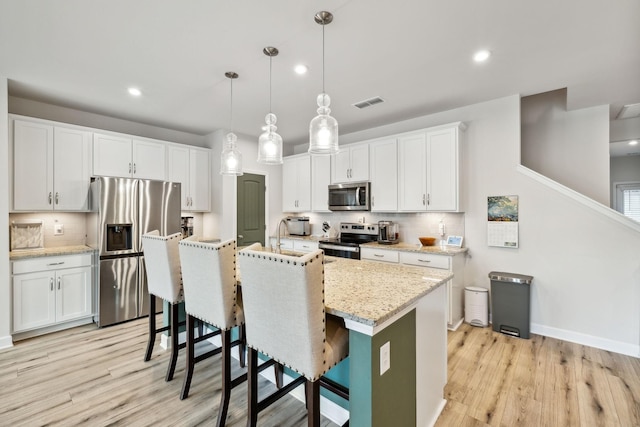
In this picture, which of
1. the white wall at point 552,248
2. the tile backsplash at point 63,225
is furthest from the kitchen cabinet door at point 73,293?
the white wall at point 552,248

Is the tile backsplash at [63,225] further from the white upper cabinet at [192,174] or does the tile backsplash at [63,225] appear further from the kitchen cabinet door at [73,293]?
the white upper cabinet at [192,174]

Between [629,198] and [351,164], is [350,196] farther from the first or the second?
[629,198]

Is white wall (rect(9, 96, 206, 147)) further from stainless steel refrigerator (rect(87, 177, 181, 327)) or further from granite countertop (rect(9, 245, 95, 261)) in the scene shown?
granite countertop (rect(9, 245, 95, 261))

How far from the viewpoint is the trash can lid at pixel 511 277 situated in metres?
3.19

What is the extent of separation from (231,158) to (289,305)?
177cm

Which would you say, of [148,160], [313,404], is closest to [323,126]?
[313,404]

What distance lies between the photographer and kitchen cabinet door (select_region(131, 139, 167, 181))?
4133 millimetres

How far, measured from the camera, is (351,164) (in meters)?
4.62

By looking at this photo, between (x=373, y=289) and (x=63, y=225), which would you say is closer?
(x=373, y=289)

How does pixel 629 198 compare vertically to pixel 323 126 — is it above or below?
below

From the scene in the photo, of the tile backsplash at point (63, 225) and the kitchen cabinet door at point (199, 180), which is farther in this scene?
the kitchen cabinet door at point (199, 180)

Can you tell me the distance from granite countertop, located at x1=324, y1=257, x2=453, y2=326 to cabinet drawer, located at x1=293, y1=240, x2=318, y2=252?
2.30 metres

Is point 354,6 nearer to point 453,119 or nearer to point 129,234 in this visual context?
point 453,119

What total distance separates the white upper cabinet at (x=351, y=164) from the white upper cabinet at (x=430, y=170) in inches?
22.6
